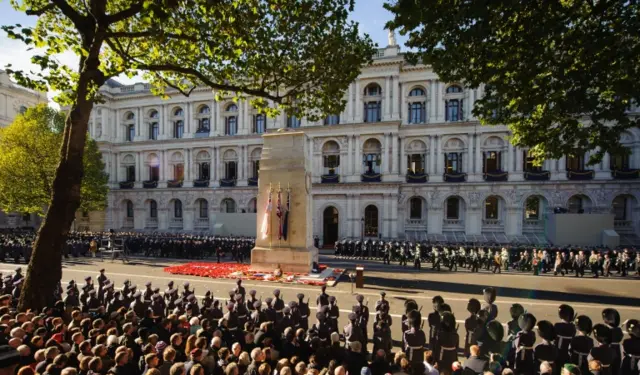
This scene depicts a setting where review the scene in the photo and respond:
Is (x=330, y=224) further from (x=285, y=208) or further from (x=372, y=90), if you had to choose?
(x=285, y=208)

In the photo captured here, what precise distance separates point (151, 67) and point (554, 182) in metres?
33.0

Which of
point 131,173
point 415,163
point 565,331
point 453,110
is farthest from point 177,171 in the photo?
point 565,331

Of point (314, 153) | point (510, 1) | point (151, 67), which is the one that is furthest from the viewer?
point (314, 153)

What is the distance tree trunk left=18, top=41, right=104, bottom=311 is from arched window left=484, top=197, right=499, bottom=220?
32754 mm

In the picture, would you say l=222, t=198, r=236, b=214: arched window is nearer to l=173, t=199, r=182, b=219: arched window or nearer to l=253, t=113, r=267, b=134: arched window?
l=173, t=199, r=182, b=219: arched window

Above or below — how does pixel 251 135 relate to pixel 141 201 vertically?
above

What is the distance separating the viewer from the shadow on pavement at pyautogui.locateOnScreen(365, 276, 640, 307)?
13.0m

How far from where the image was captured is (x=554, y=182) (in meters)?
29.2

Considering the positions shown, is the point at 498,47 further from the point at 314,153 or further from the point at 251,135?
the point at 251,135

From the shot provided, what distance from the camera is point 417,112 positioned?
33.7 meters

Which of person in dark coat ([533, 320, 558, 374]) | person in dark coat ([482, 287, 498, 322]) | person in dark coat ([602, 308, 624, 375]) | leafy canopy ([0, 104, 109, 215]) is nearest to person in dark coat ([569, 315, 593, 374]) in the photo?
person in dark coat ([602, 308, 624, 375])

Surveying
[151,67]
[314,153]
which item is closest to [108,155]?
[314,153]

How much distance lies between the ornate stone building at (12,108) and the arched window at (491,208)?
2206 inches

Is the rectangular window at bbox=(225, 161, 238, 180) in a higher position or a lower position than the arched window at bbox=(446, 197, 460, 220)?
higher
